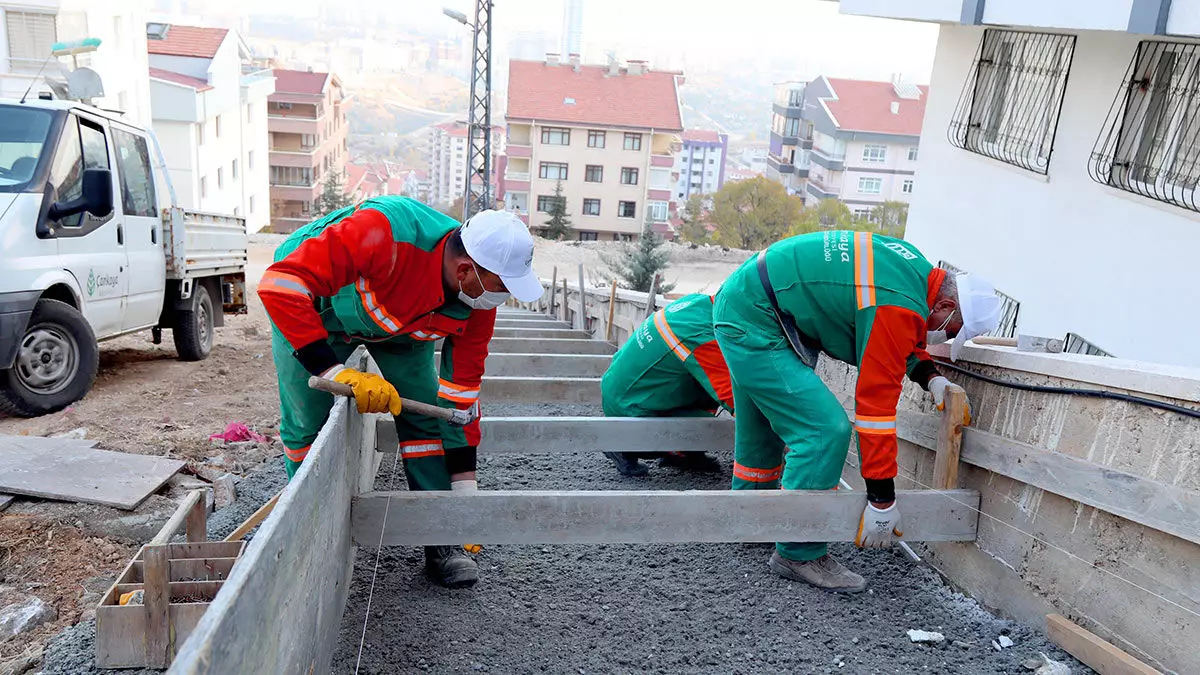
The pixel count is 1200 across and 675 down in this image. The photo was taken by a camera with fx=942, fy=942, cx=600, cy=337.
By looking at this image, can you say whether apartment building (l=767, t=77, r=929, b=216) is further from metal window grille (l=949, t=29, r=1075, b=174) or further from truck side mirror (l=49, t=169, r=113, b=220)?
truck side mirror (l=49, t=169, r=113, b=220)

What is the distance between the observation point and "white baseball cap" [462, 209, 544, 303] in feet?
10.8

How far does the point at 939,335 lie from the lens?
366 centimetres

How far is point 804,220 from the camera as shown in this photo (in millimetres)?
40281

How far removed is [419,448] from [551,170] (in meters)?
40.5

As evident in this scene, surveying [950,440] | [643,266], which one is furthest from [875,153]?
[950,440]

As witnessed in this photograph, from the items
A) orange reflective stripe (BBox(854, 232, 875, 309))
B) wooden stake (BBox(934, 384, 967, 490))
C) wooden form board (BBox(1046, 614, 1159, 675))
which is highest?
orange reflective stripe (BBox(854, 232, 875, 309))

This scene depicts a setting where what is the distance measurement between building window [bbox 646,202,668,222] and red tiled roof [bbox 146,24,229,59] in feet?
66.3

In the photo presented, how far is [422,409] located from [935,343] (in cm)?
202

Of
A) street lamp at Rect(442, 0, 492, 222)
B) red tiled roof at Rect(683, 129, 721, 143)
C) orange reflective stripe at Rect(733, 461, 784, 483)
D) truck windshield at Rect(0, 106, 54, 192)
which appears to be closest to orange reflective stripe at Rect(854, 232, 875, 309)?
orange reflective stripe at Rect(733, 461, 784, 483)

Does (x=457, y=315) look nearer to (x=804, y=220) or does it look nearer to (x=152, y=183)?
(x=152, y=183)

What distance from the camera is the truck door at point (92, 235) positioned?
593 centimetres

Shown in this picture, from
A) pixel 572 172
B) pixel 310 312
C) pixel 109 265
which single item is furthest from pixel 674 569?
pixel 572 172

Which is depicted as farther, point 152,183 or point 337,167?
point 337,167

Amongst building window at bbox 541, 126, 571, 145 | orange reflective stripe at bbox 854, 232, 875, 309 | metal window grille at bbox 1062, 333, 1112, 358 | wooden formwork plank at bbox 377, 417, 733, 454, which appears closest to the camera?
orange reflective stripe at bbox 854, 232, 875, 309
